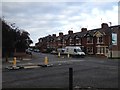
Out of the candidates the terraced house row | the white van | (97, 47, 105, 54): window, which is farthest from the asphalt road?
(97, 47, 105, 54): window

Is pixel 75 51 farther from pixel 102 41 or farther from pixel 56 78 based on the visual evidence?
pixel 56 78

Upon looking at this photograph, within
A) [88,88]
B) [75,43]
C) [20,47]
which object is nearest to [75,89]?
[88,88]

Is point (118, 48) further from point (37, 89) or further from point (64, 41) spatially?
point (37, 89)

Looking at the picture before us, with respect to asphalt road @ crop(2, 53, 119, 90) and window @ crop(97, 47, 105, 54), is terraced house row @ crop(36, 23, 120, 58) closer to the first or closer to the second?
window @ crop(97, 47, 105, 54)

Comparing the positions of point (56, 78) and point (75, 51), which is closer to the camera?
point (56, 78)

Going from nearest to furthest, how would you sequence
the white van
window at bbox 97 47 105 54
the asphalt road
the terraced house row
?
1. the asphalt road
2. the white van
3. the terraced house row
4. window at bbox 97 47 105 54

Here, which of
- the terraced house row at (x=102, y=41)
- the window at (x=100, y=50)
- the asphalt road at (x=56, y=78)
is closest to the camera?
the asphalt road at (x=56, y=78)

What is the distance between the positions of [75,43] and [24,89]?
75.4m

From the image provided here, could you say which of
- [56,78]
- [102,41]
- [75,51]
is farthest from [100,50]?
[56,78]

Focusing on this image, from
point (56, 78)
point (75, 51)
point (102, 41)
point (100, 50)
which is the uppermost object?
point (102, 41)

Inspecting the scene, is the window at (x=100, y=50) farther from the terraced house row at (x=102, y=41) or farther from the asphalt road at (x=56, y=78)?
the asphalt road at (x=56, y=78)

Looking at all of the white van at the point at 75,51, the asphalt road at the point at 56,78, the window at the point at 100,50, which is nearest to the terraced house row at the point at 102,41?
the window at the point at 100,50

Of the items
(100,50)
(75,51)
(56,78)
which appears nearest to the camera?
(56,78)

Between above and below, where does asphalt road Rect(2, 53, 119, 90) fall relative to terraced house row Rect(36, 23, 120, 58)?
below
